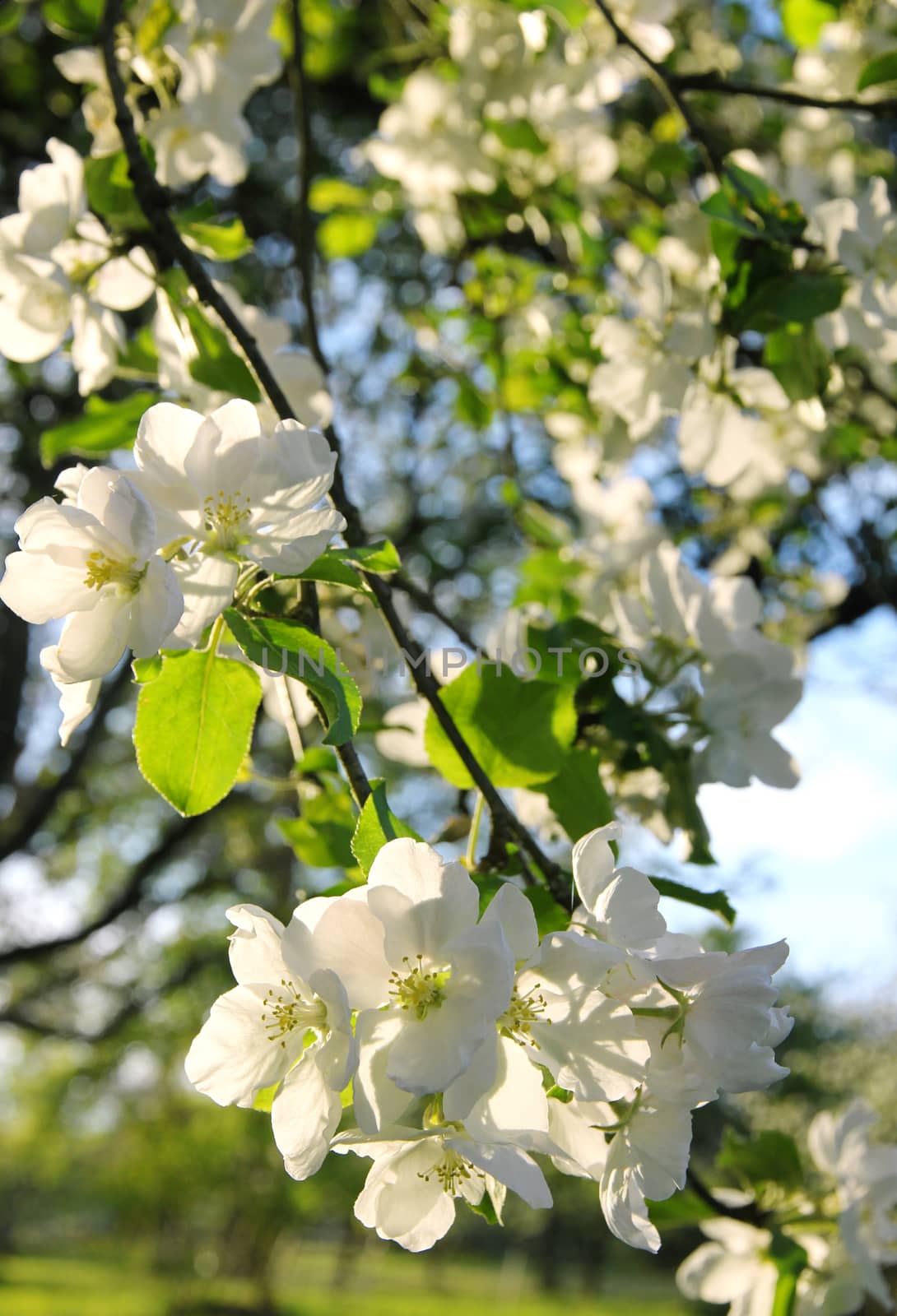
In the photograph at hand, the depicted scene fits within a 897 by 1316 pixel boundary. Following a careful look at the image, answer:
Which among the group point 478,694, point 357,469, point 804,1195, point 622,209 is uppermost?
point 478,694

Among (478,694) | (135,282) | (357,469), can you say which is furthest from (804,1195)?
(357,469)

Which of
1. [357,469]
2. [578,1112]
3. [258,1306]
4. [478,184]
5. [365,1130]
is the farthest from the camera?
[258,1306]

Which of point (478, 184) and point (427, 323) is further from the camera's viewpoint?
point (427, 323)

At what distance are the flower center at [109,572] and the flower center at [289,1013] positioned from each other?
11.5 inches

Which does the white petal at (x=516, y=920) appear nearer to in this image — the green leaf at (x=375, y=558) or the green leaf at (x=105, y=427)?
the green leaf at (x=375, y=558)

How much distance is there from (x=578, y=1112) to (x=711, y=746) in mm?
492

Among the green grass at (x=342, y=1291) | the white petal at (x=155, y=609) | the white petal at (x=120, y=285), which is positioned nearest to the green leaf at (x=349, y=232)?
the white petal at (x=120, y=285)

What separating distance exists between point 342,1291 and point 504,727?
3545 centimetres

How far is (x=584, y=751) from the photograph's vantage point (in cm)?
97

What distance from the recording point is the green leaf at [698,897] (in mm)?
907

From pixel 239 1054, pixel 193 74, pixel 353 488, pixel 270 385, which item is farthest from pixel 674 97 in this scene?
pixel 353 488

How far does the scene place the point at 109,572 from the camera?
72 cm

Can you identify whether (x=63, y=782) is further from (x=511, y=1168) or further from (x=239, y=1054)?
(x=511, y=1168)

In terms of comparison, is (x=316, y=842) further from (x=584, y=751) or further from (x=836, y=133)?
(x=836, y=133)
